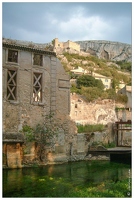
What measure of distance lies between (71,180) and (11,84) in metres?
6.93

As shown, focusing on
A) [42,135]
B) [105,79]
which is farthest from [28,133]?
[105,79]

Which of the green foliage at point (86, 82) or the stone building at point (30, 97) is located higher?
the green foliage at point (86, 82)

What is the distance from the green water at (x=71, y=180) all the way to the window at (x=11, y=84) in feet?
14.9

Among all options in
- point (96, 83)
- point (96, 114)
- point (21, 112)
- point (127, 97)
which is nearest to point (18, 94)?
point (21, 112)

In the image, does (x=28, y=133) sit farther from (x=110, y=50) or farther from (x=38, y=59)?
(x=110, y=50)

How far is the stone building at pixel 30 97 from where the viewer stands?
14797mm

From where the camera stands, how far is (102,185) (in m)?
11.1

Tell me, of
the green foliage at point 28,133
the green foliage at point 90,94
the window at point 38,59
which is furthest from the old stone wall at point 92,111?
the green foliage at point 28,133

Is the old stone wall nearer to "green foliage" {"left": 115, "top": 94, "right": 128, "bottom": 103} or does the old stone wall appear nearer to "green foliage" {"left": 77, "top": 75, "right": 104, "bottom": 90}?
"green foliage" {"left": 115, "top": 94, "right": 128, "bottom": 103}

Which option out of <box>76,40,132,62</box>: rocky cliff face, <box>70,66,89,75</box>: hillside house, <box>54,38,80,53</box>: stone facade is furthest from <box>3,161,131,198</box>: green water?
<box>76,40,132,62</box>: rocky cliff face

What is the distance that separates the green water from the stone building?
1155mm

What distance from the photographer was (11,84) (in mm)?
15391

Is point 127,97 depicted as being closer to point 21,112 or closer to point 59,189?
point 21,112

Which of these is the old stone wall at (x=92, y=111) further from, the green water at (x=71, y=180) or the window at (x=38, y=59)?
the window at (x=38, y=59)
